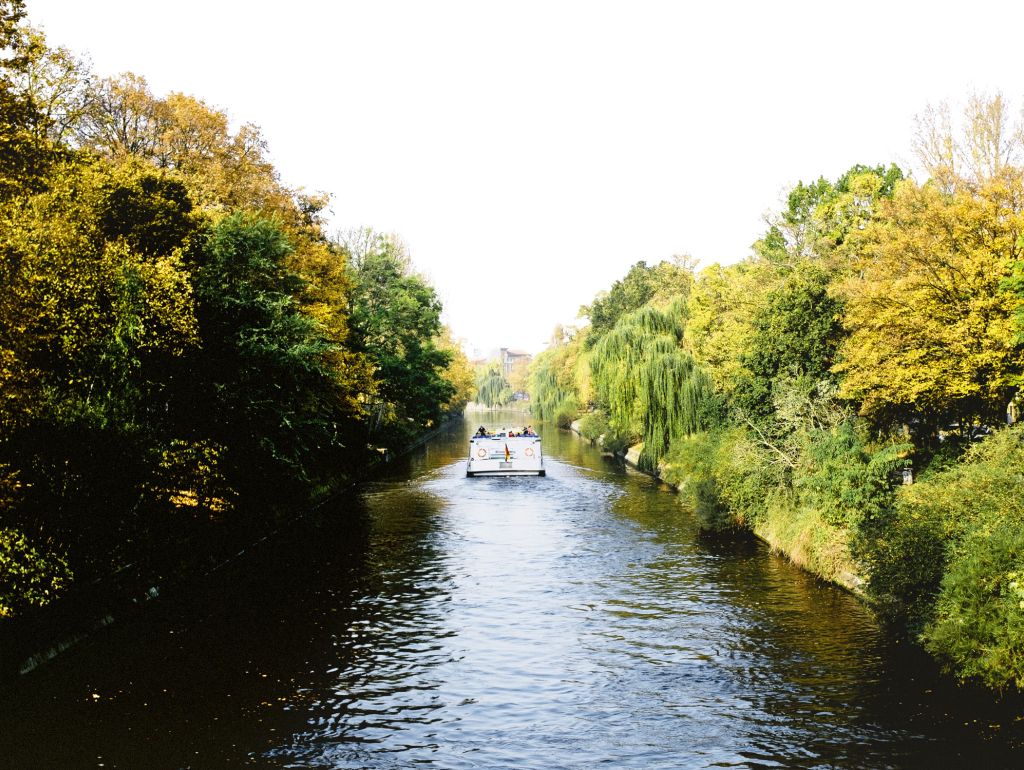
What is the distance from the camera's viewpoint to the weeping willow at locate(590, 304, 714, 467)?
132 feet

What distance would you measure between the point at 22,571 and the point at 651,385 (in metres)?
30.8

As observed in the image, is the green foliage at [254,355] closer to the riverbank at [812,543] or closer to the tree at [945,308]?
the riverbank at [812,543]

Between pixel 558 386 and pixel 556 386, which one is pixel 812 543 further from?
pixel 556 386

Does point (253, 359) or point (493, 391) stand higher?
point (493, 391)

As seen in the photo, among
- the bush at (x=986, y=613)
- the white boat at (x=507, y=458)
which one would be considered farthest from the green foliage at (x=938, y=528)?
the white boat at (x=507, y=458)

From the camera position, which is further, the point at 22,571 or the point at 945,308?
the point at 945,308

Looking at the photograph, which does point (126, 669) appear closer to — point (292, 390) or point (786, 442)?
point (292, 390)

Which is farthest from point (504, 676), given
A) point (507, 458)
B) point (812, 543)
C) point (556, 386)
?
point (556, 386)

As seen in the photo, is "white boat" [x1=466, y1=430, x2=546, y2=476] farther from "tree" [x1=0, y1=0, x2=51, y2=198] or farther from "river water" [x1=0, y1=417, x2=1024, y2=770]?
"tree" [x1=0, y1=0, x2=51, y2=198]

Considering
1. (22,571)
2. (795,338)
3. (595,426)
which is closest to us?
(22,571)

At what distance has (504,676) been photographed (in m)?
16.2

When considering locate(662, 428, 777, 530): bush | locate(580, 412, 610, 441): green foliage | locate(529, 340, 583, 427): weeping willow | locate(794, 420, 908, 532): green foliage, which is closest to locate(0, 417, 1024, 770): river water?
locate(794, 420, 908, 532): green foliage

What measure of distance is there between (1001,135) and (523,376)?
160 meters

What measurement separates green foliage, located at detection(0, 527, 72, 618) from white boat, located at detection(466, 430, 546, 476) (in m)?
31.5
